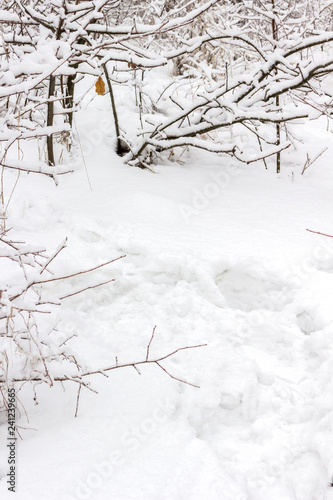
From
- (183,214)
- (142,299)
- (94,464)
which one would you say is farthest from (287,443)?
(183,214)

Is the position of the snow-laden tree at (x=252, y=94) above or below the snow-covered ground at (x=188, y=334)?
above

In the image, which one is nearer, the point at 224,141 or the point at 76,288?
the point at 76,288

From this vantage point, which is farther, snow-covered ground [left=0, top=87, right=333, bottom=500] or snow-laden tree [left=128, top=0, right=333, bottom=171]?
snow-laden tree [left=128, top=0, right=333, bottom=171]

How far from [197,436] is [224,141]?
2377 mm

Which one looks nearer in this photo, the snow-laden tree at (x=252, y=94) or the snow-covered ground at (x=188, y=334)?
the snow-covered ground at (x=188, y=334)

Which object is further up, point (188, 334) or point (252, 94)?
point (252, 94)

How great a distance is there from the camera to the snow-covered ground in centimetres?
149

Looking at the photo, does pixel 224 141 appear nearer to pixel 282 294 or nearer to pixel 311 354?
pixel 282 294

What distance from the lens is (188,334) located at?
6.69ft

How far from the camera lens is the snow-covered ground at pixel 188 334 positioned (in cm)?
149

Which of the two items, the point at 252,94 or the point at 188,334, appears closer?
the point at 188,334

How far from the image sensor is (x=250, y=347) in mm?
2000

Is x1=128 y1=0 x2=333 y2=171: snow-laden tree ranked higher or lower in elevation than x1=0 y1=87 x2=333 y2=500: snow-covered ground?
higher

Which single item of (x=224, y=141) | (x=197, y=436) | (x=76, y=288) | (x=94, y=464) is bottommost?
(x=197, y=436)
